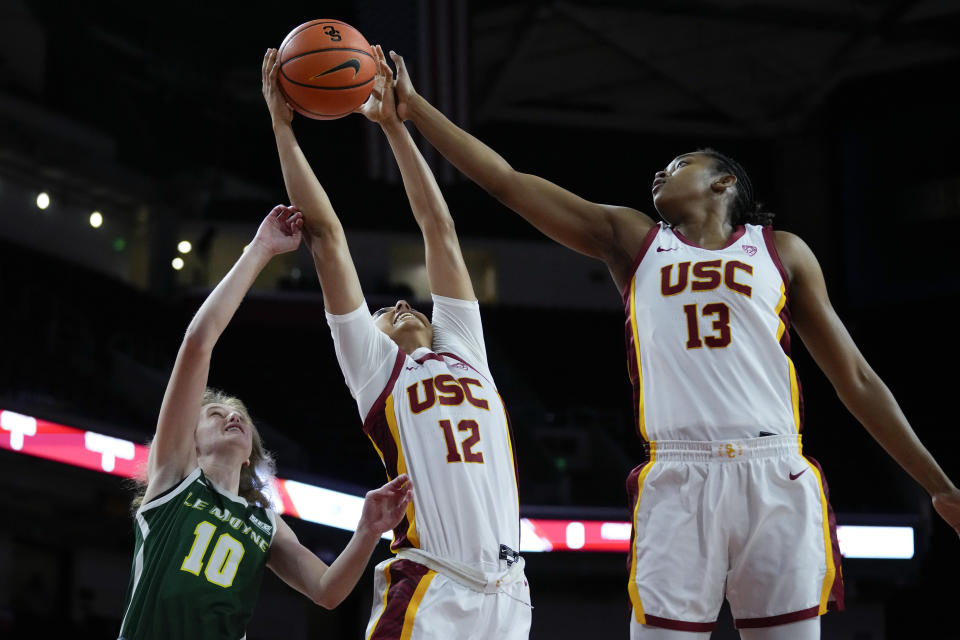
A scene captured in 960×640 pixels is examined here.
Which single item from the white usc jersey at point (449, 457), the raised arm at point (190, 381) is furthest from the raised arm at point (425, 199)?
the raised arm at point (190, 381)

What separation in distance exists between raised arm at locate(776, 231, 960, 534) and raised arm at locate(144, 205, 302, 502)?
148cm

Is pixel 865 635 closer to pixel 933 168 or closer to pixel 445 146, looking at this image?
pixel 933 168

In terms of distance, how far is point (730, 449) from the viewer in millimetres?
2721

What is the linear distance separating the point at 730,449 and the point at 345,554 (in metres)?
1.19

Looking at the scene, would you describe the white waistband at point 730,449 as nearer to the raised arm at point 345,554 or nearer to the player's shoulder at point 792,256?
the player's shoulder at point 792,256

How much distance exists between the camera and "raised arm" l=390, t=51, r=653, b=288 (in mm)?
3061

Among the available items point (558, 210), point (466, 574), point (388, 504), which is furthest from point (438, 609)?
point (558, 210)

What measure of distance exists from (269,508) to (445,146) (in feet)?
4.08

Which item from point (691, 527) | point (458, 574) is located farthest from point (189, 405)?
point (691, 527)

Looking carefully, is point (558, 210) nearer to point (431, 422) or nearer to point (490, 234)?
point (431, 422)

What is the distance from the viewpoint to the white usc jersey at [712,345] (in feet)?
9.09

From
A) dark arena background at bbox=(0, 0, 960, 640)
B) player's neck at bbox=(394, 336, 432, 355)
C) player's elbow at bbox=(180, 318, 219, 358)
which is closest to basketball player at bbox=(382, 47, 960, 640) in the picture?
player's neck at bbox=(394, 336, 432, 355)

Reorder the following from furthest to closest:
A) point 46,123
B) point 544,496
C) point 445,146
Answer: point 46,123 < point 544,496 < point 445,146

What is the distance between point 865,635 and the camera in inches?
522
